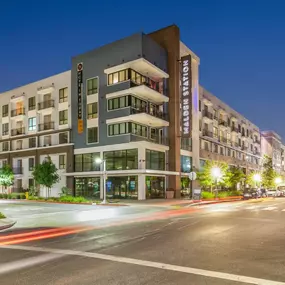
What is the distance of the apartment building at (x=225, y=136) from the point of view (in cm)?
5800

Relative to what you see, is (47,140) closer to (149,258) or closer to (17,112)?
(17,112)

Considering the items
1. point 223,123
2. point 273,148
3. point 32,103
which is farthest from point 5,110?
point 273,148

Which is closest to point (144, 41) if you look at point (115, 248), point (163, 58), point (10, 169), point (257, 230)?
point (163, 58)

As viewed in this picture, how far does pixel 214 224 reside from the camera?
53.4 feet

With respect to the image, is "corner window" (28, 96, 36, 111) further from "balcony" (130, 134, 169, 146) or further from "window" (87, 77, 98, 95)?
"balcony" (130, 134, 169, 146)

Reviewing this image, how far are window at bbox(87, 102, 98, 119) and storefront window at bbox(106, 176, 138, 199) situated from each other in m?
8.37

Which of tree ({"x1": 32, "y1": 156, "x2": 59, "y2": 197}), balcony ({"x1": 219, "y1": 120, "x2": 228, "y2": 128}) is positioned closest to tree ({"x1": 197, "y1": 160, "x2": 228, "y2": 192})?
tree ({"x1": 32, "y1": 156, "x2": 59, "y2": 197})

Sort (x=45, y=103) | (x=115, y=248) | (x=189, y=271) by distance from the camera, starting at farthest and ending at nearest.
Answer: (x=45, y=103)
(x=115, y=248)
(x=189, y=271)

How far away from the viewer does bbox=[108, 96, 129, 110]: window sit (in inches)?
1619

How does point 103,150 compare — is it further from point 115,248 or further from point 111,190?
point 115,248

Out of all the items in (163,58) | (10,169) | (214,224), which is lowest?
(214,224)

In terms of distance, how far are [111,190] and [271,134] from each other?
81.9 metres

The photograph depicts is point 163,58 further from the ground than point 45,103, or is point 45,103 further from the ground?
point 163,58

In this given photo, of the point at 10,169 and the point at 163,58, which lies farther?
the point at 10,169
